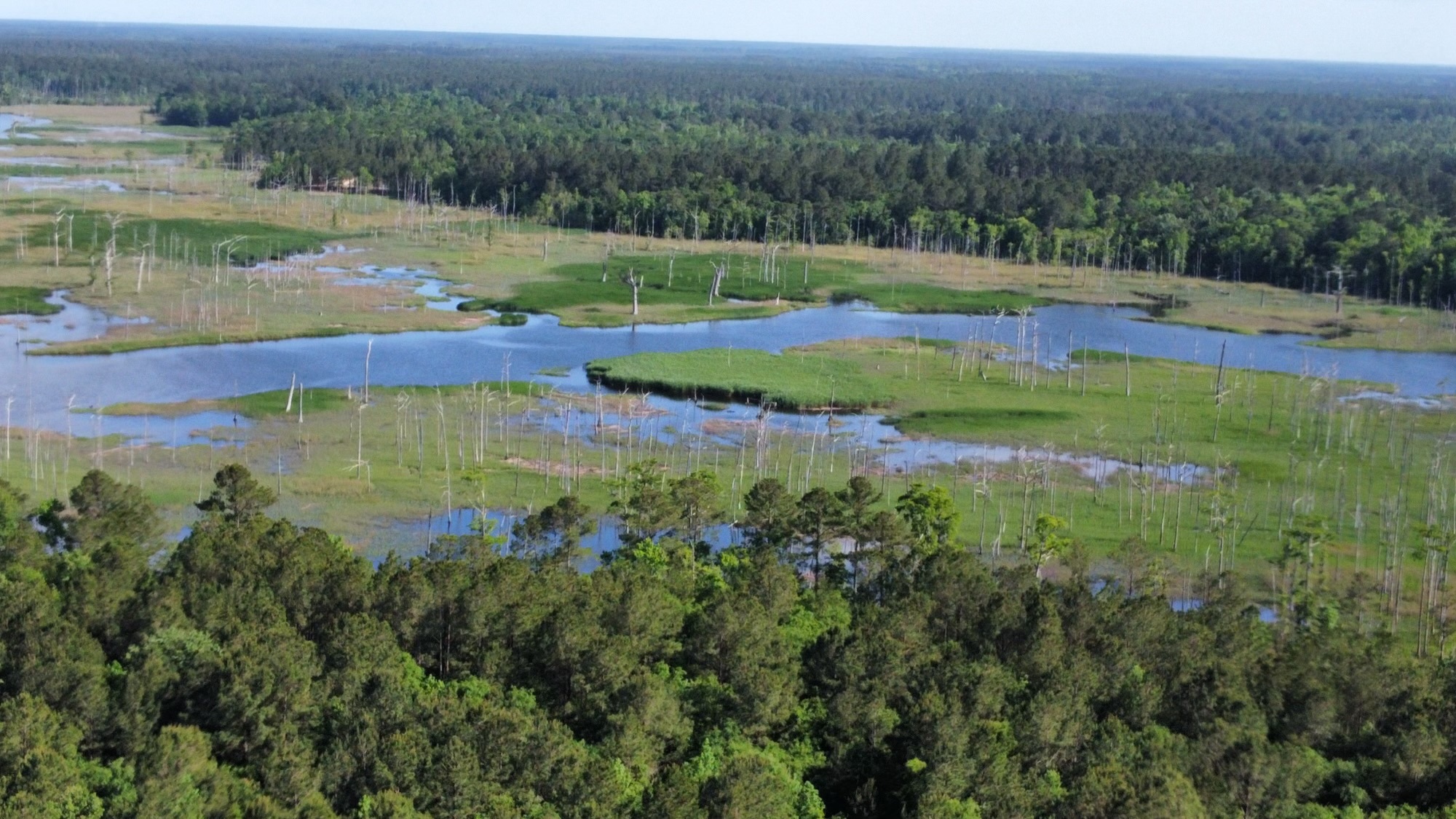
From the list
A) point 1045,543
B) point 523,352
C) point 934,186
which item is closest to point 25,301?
point 523,352

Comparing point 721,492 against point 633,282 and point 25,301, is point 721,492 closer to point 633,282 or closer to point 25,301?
point 633,282

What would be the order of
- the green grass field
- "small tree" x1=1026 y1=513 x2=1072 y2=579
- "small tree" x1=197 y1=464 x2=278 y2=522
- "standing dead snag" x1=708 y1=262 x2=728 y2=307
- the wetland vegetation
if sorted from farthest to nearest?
"standing dead snag" x1=708 y1=262 x2=728 y2=307 → the green grass field → "small tree" x1=1026 y1=513 x2=1072 y2=579 → "small tree" x1=197 y1=464 x2=278 y2=522 → the wetland vegetation

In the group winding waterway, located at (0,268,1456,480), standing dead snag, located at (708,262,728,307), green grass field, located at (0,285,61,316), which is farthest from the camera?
standing dead snag, located at (708,262,728,307)

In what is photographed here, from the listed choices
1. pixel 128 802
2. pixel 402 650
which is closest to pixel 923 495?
pixel 402 650

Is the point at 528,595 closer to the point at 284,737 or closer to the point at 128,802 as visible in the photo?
the point at 284,737

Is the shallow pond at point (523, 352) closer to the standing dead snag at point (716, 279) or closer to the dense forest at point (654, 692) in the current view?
the standing dead snag at point (716, 279)

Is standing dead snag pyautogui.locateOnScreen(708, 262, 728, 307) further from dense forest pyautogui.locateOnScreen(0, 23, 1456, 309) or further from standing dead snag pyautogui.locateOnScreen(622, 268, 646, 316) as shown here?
dense forest pyautogui.locateOnScreen(0, 23, 1456, 309)

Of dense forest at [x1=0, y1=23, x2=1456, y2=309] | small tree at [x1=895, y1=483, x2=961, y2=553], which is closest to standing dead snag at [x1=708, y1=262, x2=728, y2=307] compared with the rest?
dense forest at [x1=0, y1=23, x2=1456, y2=309]
